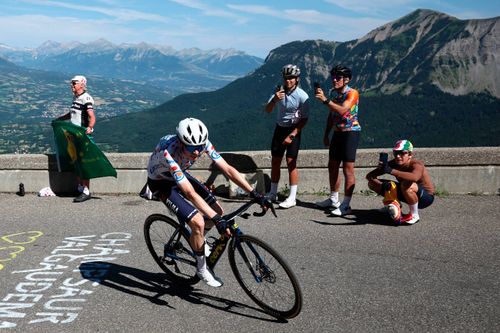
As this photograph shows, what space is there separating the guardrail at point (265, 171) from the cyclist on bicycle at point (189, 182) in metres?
3.92

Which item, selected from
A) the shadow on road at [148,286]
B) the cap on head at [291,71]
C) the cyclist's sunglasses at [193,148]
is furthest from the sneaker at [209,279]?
the cap on head at [291,71]

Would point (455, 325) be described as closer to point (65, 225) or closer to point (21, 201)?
point (65, 225)

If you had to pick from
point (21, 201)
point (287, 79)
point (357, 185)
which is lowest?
point (21, 201)

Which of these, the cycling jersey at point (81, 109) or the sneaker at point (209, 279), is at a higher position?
the cycling jersey at point (81, 109)

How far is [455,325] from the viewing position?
4.37 m

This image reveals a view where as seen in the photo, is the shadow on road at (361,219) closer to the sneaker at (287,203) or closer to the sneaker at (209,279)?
the sneaker at (287,203)

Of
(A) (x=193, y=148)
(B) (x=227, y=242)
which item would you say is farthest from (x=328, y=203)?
(A) (x=193, y=148)

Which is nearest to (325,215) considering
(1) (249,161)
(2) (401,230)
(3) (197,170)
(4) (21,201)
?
(2) (401,230)

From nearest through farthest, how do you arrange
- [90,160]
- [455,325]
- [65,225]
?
[455,325], [65,225], [90,160]

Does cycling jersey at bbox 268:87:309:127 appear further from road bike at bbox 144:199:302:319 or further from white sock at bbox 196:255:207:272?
white sock at bbox 196:255:207:272

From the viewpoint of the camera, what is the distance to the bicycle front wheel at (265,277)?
173 inches

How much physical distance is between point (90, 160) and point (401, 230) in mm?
5325

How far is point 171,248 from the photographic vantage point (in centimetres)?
544

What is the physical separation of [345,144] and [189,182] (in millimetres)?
3521
